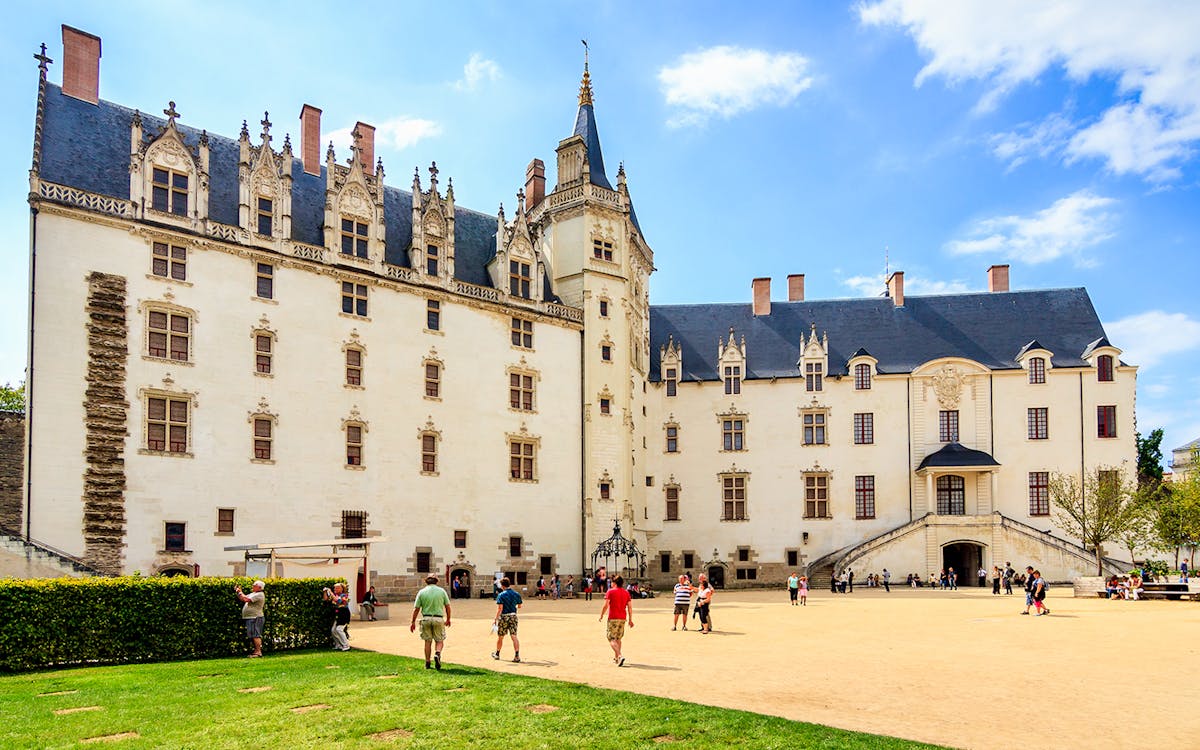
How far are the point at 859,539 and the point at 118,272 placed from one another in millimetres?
35740

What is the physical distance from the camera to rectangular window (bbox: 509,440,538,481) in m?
40.2

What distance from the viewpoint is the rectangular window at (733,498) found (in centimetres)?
4975

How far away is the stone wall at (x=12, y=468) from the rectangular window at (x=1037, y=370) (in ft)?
145

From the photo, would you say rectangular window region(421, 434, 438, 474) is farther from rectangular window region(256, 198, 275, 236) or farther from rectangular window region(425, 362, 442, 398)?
rectangular window region(256, 198, 275, 236)

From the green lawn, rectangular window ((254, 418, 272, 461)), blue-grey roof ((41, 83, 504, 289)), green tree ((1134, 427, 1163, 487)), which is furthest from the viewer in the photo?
green tree ((1134, 427, 1163, 487))

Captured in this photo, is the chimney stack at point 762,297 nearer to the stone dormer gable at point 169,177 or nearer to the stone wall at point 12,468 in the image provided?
the stone dormer gable at point 169,177

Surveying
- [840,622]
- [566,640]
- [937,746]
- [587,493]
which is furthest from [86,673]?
[587,493]

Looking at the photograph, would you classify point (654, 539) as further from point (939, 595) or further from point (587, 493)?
point (939, 595)

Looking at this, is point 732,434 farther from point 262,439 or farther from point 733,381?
point 262,439

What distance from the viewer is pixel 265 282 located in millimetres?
34031

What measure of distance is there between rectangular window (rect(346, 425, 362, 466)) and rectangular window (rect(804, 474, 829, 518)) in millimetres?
24121

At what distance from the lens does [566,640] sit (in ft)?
66.4

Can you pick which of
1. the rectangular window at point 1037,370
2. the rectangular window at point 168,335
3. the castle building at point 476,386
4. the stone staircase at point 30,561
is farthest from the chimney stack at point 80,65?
the rectangular window at point 1037,370

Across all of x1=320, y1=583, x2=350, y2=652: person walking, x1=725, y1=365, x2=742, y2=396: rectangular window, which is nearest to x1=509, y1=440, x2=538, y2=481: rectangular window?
x1=725, y1=365, x2=742, y2=396: rectangular window
